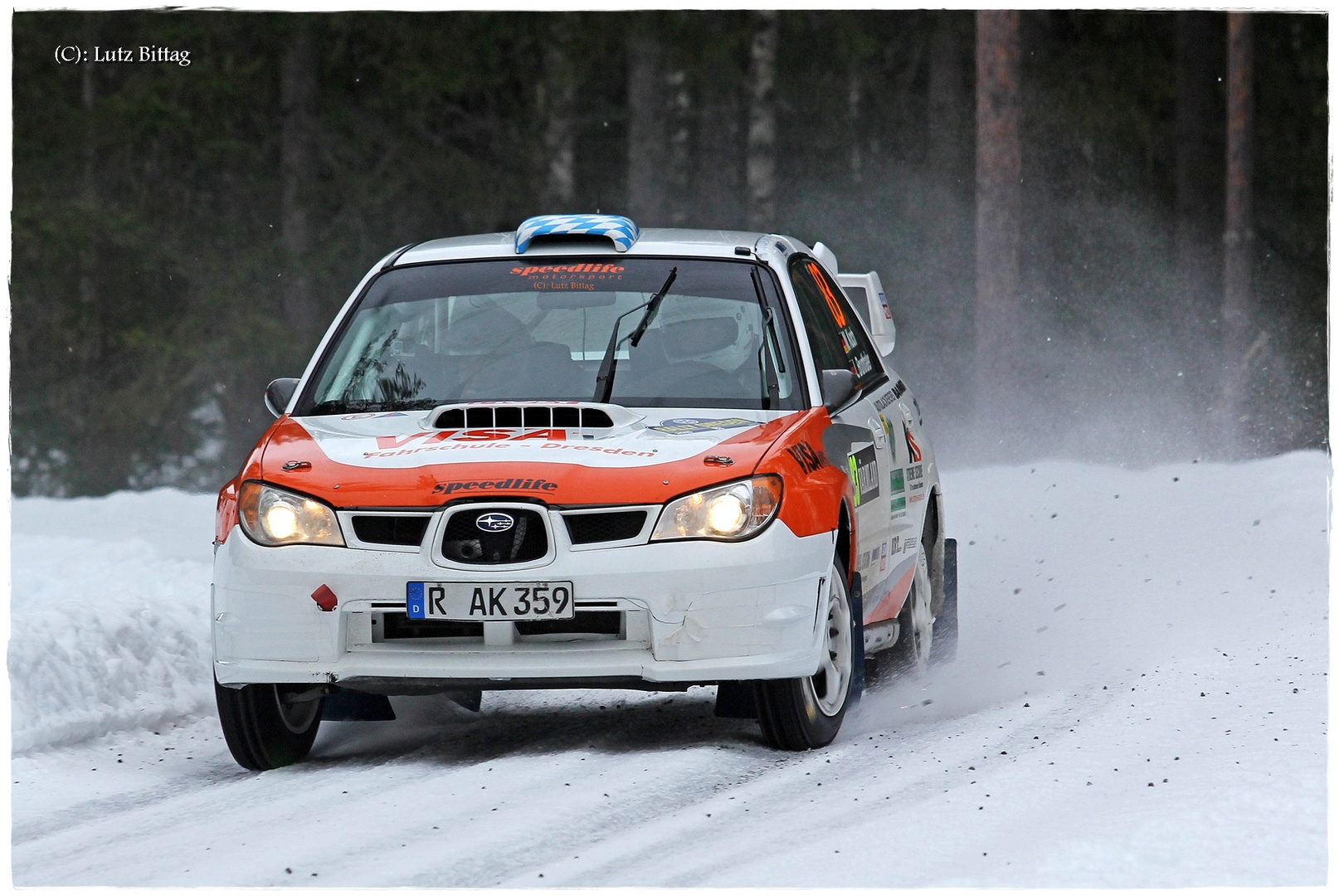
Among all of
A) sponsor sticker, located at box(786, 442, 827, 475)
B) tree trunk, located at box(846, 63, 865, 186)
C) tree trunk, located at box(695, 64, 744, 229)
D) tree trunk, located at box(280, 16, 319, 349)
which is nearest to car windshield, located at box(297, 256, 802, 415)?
sponsor sticker, located at box(786, 442, 827, 475)

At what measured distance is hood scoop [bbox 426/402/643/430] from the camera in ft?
19.3

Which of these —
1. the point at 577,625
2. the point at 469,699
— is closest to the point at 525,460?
→ the point at 577,625

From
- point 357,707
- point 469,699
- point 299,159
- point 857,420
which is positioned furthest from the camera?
point 299,159

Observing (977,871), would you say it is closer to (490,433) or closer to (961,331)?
(490,433)

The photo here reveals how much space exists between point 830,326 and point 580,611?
87.0 inches

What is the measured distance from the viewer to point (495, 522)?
5379 mm

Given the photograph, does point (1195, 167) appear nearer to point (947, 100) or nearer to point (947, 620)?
point (947, 100)

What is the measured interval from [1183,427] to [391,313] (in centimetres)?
1642

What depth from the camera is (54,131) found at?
78.6 ft

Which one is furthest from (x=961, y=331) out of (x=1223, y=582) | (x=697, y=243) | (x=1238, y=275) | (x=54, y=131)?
(x=697, y=243)

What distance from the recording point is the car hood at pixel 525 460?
539 cm

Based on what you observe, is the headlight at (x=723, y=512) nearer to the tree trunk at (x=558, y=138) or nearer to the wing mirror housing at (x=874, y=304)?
the wing mirror housing at (x=874, y=304)

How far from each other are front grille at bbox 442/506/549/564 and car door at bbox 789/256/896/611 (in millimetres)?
1137

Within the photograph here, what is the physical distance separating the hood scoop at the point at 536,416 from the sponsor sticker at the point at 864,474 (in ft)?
2.68
